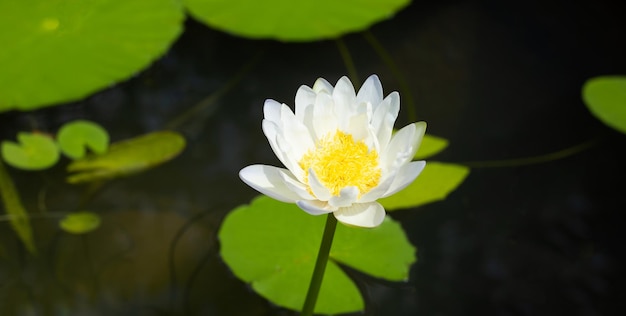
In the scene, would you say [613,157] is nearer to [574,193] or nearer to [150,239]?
[574,193]

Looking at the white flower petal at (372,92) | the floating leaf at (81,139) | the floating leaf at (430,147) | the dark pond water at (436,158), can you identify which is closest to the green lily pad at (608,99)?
the dark pond water at (436,158)

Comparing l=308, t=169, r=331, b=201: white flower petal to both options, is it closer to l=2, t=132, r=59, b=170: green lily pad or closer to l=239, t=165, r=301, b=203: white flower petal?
l=239, t=165, r=301, b=203: white flower petal

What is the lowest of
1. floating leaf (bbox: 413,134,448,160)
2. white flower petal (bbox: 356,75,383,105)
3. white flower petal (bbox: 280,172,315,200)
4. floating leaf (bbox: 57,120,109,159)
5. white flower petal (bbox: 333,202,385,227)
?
floating leaf (bbox: 413,134,448,160)

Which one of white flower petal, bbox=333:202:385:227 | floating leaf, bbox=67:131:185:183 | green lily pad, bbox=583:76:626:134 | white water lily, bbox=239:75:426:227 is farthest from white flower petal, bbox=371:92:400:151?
green lily pad, bbox=583:76:626:134

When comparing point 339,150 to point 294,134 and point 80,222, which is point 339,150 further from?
point 80,222

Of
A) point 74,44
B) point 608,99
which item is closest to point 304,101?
point 74,44

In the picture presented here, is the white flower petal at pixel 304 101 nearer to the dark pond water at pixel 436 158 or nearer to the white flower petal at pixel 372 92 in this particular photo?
the white flower petal at pixel 372 92

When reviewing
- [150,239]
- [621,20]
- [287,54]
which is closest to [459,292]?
[150,239]

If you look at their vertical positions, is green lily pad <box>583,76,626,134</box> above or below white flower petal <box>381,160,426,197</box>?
below
